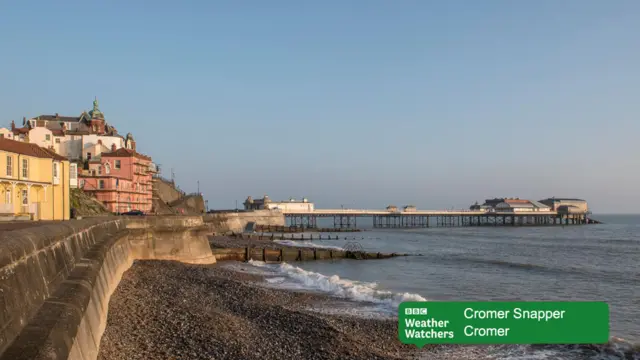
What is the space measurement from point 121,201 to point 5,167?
116ft

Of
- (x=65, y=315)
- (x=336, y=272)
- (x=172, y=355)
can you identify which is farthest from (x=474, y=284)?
(x=65, y=315)

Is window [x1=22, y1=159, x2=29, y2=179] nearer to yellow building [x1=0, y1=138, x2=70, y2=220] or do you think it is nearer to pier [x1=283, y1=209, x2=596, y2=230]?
yellow building [x1=0, y1=138, x2=70, y2=220]

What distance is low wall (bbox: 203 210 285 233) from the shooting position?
79.6 meters

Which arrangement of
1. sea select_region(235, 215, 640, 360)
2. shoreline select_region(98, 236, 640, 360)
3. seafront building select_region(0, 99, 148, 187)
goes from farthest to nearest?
seafront building select_region(0, 99, 148, 187), sea select_region(235, 215, 640, 360), shoreline select_region(98, 236, 640, 360)

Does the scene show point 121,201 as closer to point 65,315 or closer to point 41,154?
point 41,154

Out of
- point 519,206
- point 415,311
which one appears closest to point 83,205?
point 415,311

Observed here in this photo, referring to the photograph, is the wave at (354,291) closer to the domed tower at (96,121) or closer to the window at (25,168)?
the window at (25,168)

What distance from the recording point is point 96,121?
78125mm

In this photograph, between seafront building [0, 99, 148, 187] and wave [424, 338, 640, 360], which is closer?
wave [424, 338, 640, 360]

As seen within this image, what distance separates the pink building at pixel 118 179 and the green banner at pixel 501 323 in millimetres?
55613

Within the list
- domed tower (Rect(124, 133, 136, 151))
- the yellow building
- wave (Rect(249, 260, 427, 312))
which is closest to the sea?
wave (Rect(249, 260, 427, 312))

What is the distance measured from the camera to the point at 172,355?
31.0 feet

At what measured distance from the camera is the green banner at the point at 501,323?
12.6m

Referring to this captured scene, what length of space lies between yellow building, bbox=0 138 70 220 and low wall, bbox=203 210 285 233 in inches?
1298
